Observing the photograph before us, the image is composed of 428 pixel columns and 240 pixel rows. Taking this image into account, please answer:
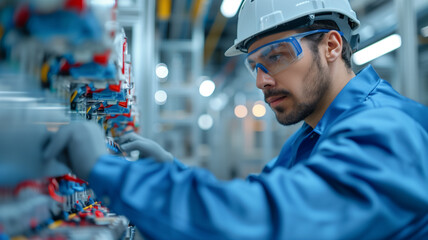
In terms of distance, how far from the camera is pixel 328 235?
879 mm

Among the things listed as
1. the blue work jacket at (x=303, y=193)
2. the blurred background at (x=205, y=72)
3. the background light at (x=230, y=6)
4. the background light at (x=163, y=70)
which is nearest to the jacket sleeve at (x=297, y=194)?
the blue work jacket at (x=303, y=193)

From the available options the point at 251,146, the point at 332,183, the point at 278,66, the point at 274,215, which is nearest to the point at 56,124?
the point at 274,215

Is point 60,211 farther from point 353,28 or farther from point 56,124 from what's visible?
point 353,28

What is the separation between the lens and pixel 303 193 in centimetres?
88

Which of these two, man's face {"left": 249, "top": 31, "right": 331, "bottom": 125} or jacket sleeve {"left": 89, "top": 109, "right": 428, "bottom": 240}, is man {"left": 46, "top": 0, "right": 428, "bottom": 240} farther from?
man's face {"left": 249, "top": 31, "right": 331, "bottom": 125}

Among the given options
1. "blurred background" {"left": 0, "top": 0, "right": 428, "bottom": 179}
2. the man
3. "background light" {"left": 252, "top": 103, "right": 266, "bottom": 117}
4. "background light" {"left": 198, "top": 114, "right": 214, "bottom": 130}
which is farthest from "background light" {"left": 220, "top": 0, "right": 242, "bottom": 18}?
"background light" {"left": 198, "top": 114, "right": 214, "bottom": 130}

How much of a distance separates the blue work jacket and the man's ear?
56cm

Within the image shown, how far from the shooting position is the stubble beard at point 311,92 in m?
1.51

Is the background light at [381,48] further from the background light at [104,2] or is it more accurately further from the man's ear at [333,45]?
the background light at [104,2]

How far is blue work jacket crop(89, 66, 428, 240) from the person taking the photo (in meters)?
0.83

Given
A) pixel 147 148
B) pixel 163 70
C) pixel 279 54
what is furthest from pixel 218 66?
pixel 147 148

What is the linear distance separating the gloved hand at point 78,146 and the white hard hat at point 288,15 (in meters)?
0.96

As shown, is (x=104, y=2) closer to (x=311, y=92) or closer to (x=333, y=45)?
(x=311, y=92)

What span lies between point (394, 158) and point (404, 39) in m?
2.08
